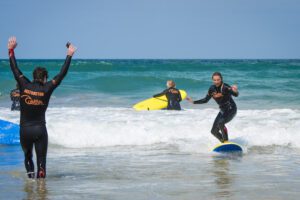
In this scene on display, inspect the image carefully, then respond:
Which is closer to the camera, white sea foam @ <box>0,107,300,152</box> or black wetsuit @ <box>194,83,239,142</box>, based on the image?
black wetsuit @ <box>194,83,239,142</box>

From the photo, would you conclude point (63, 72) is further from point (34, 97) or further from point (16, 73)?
point (16, 73)

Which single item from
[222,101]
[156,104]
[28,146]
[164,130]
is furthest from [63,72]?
[156,104]

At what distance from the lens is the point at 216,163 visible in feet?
28.4

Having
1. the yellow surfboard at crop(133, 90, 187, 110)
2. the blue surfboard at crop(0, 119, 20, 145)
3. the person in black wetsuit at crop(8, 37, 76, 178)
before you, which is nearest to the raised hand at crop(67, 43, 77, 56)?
the person in black wetsuit at crop(8, 37, 76, 178)

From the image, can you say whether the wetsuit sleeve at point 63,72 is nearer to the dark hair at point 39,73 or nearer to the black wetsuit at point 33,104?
the black wetsuit at point 33,104

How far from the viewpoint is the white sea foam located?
37.3ft

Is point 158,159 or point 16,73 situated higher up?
point 16,73

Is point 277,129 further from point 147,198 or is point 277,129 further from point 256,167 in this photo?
point 147,198

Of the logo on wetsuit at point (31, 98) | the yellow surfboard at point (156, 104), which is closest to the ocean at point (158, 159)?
the logo on wetsuit at point (31, 98)

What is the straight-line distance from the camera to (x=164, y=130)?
484 inches

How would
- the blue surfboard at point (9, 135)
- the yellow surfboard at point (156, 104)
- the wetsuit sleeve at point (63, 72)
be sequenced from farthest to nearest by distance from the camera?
the yellow surfboard at point (156, 104), the blue surfboard at point (9, 135), the wetsuit sleeve at point (63, 72)

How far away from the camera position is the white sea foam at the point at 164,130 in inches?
447

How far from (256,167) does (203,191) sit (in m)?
1.94

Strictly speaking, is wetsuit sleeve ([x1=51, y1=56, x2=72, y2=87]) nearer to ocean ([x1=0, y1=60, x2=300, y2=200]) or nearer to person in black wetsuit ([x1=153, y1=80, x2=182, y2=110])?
ocean ([x1=0, y1=60, x2=300, y2=200])
